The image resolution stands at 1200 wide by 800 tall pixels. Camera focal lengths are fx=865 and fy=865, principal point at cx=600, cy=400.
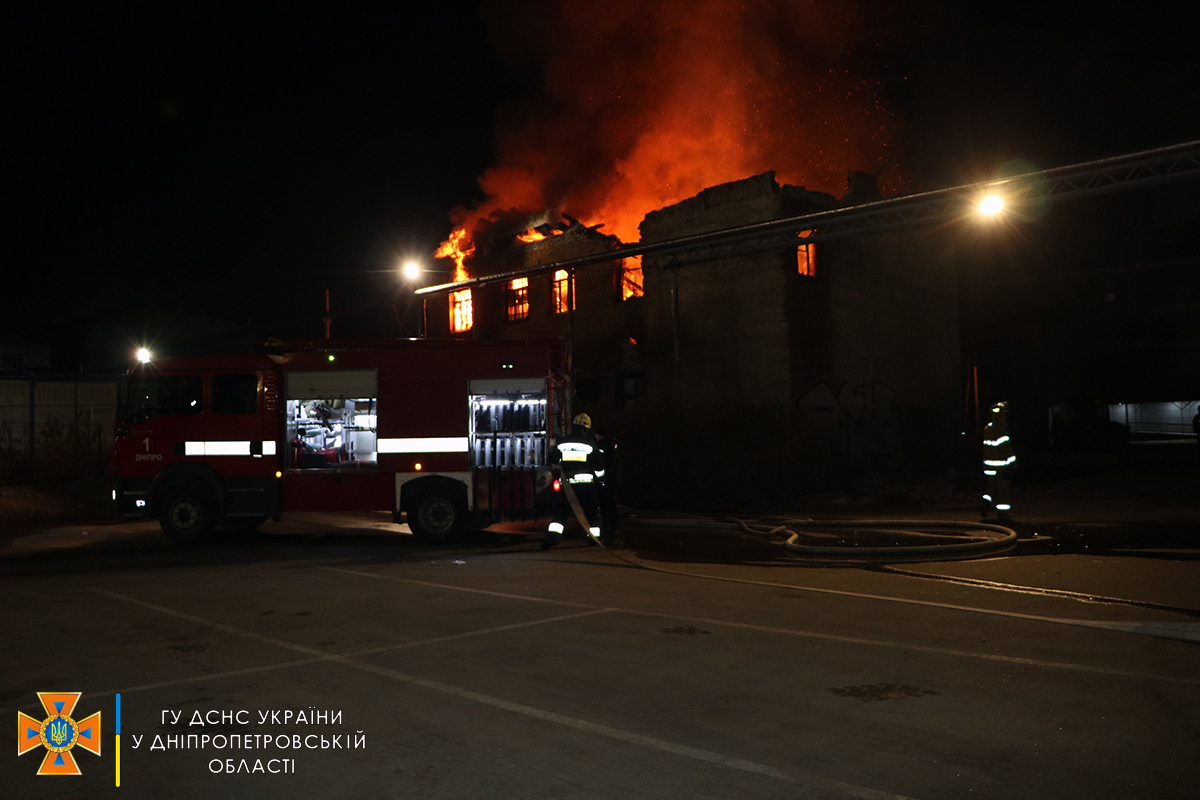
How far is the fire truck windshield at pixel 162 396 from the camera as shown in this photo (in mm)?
12352

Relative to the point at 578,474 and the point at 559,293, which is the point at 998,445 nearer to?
the point at 578,474

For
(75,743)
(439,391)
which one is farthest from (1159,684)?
(439,391)

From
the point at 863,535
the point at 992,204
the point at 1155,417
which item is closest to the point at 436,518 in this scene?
the point at 863,535

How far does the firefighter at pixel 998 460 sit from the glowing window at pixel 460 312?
2395 cm

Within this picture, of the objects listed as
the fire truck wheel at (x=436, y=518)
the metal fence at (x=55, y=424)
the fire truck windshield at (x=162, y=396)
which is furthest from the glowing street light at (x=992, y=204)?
the metal fence at (x=55, y=424)

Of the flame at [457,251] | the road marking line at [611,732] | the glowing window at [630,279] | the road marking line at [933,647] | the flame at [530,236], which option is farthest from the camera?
the flame at [457,251]

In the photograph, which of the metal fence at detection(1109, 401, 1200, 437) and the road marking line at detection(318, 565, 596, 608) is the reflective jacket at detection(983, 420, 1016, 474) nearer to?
the road marking line at detection(318, 565, 596, 608)

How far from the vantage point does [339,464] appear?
41.1 feet

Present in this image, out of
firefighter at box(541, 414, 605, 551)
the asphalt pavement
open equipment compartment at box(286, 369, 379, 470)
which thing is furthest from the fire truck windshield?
firefighter at box(541, 414, 605, 551)

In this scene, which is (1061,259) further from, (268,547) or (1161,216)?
(268,547)

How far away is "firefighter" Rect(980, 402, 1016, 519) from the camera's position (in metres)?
12.3

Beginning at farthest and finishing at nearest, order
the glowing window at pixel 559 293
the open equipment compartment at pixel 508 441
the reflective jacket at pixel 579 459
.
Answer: the glowing window at pixel 559 293
the open equipment compartment at pixel 508 441
the reflective jacket at pixel 579 459

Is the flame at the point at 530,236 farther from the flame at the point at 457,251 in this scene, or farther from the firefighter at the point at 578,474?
the firefighter at the point at 578,474

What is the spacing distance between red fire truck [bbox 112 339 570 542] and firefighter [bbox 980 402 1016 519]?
6.26 m
